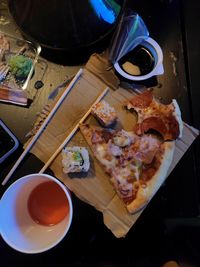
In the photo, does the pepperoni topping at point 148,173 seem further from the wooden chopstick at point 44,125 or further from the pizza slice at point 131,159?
the wooden chopstick at point 44,125

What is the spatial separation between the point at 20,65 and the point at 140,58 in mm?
332

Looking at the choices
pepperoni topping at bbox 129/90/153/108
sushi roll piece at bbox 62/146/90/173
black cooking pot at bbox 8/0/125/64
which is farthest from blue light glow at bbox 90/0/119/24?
sushi roll piece at bbox 62/146/90/173

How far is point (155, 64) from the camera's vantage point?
1036 millimetres

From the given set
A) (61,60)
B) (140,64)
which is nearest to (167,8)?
(140,64)

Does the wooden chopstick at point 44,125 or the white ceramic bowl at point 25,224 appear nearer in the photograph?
the white ceramic bowl at point 25,224

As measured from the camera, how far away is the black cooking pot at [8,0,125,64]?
913mm

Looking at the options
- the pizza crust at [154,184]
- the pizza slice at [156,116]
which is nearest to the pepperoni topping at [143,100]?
the pizza slice at [156,116]

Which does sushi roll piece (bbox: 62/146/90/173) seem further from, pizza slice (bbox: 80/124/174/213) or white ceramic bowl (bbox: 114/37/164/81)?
white ceramic bowl (bbox: 114/37/164/81)

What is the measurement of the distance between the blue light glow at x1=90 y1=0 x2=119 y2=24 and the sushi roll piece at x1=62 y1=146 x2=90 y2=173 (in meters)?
0.35

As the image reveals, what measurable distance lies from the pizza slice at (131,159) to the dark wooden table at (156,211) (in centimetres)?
5

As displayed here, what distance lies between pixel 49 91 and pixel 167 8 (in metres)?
0.42

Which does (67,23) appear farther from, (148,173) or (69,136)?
(148,173)

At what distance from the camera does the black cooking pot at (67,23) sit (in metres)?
0.91

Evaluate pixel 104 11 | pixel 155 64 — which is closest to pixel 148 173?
pixel 155 64
